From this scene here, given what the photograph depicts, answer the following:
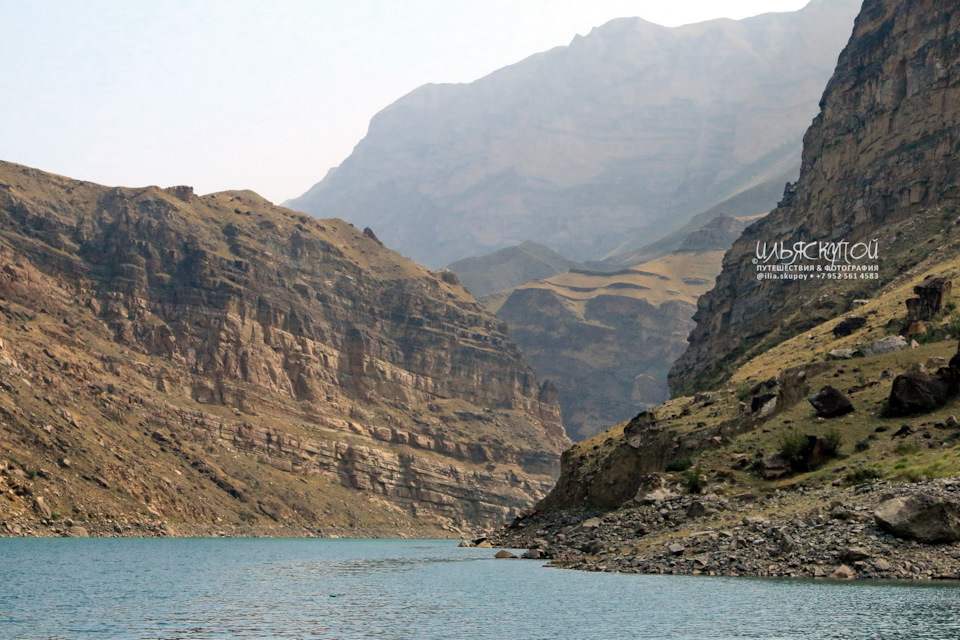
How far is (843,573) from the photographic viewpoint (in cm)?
6625

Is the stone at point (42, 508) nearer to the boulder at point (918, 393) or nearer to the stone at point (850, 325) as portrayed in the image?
the stone at point (850, 325)

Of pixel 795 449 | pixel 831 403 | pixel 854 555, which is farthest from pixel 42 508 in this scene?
pixel 854 555

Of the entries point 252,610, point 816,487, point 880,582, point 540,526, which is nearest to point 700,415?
point 540,526

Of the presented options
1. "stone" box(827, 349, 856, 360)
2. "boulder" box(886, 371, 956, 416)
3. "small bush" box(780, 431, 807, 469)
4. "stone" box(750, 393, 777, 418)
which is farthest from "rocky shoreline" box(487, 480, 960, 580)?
"stone" box(827, 349, 856, 360)

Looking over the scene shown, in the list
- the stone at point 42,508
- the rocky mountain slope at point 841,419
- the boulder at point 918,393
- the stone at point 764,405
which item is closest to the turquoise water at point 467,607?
the rocky mountain slope at point 841,419

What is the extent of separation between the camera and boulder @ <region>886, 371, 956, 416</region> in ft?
296

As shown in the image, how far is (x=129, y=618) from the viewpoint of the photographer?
61344 millimetres

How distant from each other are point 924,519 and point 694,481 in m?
31.1

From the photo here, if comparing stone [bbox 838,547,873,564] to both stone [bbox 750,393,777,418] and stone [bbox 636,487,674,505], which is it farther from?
stone [bbox 750,393,777,418]

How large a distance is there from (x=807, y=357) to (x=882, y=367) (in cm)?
3019

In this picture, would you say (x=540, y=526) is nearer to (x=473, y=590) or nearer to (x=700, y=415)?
(x=700, y=415)

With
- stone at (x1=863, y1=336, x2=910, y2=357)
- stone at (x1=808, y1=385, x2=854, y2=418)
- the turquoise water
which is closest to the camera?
the turquoise water

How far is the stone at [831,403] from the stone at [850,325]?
3636 cm

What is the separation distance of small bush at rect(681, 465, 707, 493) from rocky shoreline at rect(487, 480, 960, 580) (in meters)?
1.56
